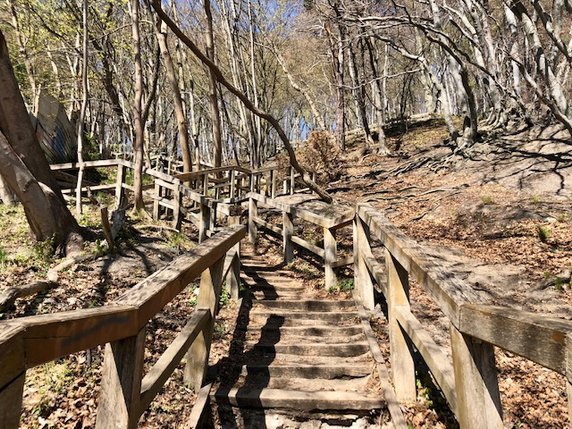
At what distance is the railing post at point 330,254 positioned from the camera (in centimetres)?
571

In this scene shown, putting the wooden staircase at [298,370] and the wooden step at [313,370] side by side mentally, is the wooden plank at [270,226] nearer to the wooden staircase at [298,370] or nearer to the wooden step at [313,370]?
the wooden staircase at [298,370]

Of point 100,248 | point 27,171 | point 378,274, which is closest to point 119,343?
point 378,274

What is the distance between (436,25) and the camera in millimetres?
12047

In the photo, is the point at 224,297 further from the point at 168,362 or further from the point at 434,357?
the point at 434,357

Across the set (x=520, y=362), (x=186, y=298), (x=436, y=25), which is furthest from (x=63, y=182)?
(x=520, y=362)

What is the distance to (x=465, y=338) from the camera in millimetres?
2010

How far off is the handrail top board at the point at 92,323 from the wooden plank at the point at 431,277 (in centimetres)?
166

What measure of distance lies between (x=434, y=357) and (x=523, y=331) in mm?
1230

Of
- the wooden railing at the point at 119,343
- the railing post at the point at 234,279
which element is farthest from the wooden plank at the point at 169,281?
the railing post at the point at 234,279

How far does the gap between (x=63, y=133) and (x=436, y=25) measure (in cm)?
1486

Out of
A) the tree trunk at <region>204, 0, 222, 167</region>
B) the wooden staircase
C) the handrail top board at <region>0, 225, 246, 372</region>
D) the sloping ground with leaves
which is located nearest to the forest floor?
the sloping ground with leaves

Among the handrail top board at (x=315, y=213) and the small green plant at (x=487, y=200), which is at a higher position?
the small green plant at (x=487, y=200)

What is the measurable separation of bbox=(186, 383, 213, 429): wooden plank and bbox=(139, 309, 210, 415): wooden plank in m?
0.56

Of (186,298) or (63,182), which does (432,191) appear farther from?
(63,182)
